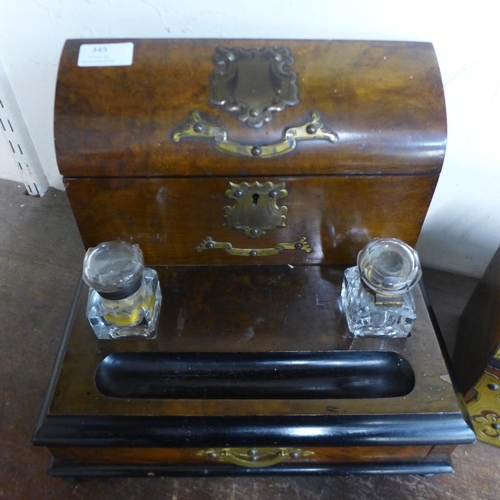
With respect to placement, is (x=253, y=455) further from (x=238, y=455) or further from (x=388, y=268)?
(x=388, y=268)

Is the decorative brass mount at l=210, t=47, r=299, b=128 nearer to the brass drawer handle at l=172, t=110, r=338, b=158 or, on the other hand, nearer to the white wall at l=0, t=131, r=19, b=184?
the brass drawer handle at l=172, t=110, r=338, b=158

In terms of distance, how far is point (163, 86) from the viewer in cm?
64

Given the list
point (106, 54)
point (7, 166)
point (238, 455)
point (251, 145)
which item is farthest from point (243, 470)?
point (7, 166)

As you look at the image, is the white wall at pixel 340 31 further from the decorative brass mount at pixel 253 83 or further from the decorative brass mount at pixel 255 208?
the decorative brass mount at pixel 255 208

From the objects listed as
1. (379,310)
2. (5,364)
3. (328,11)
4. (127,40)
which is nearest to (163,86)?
(127,40)

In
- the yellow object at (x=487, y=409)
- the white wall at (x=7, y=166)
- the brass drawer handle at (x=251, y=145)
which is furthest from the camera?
the white wall at (x=7, y=166)

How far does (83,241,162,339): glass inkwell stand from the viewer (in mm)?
648

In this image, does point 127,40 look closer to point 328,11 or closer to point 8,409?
point 328,11

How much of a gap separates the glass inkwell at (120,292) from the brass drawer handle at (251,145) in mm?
177

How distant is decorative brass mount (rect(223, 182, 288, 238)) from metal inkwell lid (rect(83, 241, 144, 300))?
14 cm

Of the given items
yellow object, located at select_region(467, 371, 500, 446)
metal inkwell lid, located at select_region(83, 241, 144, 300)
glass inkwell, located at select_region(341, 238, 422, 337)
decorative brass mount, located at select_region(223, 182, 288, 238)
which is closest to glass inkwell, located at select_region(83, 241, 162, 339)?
metal inkwell lid, located at select_region(83, 241, 144, 300)

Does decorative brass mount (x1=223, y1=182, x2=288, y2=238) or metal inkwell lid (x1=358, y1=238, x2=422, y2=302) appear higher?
decorative brass mount (x1=223, y1=182, x2=288, y2=238)

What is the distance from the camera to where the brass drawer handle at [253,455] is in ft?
2.20

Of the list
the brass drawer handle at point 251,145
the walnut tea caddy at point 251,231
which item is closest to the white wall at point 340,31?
the walnut tea caddy at point 251,231
